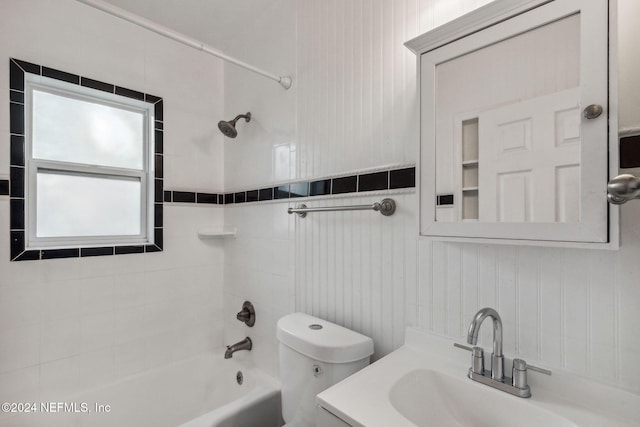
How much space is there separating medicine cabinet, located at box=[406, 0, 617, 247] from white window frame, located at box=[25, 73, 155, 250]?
1690 mm

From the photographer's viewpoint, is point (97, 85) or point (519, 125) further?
point (97, 85)

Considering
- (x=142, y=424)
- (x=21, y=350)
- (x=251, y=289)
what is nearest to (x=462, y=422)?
(x=251, y=289)

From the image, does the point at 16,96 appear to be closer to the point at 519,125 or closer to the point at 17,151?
the point at 17,151

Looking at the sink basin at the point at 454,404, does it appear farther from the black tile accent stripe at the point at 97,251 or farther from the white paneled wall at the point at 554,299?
the black tile accent stripe at the point at 97,251

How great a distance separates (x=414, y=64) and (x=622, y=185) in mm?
770

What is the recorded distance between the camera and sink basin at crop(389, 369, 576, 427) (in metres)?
0.77

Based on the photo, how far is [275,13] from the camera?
5.66 ft

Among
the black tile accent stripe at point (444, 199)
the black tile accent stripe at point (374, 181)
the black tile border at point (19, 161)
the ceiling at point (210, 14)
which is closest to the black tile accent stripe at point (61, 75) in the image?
the black tile border at point (19, 161)

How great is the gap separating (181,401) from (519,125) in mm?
2206

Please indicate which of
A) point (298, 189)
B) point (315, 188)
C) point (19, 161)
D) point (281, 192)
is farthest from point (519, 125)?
point (19, 161)

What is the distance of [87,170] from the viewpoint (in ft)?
5.67

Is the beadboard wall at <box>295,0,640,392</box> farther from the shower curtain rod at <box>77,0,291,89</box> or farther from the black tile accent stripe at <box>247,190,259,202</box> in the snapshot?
the black tile accent stripe at <box>247,190,259,202</box>

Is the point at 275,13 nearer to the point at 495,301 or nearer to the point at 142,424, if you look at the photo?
the point at 495,301

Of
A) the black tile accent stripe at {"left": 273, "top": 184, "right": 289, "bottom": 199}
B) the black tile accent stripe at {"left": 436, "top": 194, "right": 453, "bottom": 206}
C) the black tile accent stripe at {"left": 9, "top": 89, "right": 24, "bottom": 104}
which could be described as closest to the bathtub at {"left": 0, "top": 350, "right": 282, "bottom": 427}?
the black tile accent stripe at {"left": 273, "top": 184, "right": 289, "bottom": 199}
